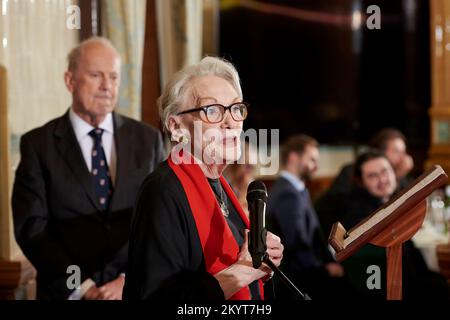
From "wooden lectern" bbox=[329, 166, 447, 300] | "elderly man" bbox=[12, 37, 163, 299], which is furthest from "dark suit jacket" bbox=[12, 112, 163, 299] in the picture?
"wooden lectern" bbox=[329, 166, 447, 300]

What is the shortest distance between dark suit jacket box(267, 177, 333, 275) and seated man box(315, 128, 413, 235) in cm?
12

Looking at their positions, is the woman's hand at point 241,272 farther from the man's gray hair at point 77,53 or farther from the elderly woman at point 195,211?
the man's gray hair at point 77,53

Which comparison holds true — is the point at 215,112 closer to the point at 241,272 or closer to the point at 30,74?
the point at 241,272

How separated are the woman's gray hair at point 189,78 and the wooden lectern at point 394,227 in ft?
1.49

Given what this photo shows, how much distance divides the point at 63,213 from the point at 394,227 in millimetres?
1194

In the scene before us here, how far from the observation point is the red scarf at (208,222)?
6.05 ft

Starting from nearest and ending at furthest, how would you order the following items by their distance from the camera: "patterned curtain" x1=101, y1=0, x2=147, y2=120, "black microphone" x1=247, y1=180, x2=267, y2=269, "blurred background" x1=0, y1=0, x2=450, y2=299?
"black microphone" x1=247, y1=180, x2=267, y2=269 < "patterned curtain" x1=101, y1=0, x2=147, y2=120 < "blurred background" x1=0, y1=0, x2=450, y2=299

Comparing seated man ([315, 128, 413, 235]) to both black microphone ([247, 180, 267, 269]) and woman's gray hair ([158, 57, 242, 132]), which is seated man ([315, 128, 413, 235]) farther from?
black microphone ([247, 180, 267, 269])

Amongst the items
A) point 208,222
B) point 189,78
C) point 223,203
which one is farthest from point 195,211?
point 189,78

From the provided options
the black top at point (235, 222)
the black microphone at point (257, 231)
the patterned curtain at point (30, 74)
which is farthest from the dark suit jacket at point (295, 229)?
the black microphone at point (257, 231)

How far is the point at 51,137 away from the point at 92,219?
32 centimetres

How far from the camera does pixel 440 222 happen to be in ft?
17.0

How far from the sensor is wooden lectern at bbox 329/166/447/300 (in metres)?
1.87

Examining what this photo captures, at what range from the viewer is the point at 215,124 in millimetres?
1896
